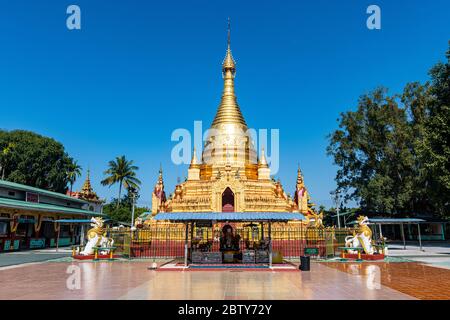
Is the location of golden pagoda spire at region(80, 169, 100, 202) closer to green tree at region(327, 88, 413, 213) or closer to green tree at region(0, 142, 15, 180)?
green tree at region(0, 142, 15, 180)

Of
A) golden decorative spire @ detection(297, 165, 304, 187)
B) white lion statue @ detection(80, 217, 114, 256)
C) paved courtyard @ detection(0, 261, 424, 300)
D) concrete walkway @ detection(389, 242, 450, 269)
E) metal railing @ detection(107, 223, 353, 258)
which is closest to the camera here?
paved courtyard @ detection(0, 261, 424, 300)

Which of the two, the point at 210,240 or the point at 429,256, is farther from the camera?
the point at 210,240

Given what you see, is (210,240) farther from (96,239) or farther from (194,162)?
(194,162)

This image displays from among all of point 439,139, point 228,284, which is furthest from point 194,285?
point 439,139

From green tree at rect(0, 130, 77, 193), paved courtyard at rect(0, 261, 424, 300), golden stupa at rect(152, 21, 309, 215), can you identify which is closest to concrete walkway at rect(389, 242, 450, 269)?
paved courtyard at rect(0, 261, 424, 300)

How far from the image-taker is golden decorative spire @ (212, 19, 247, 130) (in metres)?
42.4

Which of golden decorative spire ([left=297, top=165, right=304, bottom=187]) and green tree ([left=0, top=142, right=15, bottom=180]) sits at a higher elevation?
green tree ([left=0, top=142, right=15, bottom=180])

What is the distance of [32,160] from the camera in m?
50.0

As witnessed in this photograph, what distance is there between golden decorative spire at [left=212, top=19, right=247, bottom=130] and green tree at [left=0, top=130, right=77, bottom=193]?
1094 inches

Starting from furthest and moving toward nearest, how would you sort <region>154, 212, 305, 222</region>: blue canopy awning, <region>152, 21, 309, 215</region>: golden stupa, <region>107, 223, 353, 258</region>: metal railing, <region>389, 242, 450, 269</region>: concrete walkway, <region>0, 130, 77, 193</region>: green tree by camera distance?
<region>0, 130, 77, 193</region>: green tree, <region>152, 21, 309, 215</region>: golden stupa, <region>107, 223, 353, 258</region>: metal railing, <region>389, 242, 450, 269</region>: concrete walkway, <region>154, 212, 305, 222</region>: blue canopy awning

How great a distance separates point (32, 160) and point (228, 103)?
3068 cm

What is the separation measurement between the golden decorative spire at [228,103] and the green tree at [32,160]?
27779 millimetres

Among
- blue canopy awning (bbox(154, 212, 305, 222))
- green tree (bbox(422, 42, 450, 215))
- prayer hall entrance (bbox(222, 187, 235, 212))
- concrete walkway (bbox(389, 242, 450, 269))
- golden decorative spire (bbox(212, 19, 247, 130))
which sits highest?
golden decorative spire (bbox(212, 19, 247, 130))

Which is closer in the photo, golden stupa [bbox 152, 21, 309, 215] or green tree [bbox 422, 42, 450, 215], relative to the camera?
green tree [bbox 422, 42, 450, 215]
